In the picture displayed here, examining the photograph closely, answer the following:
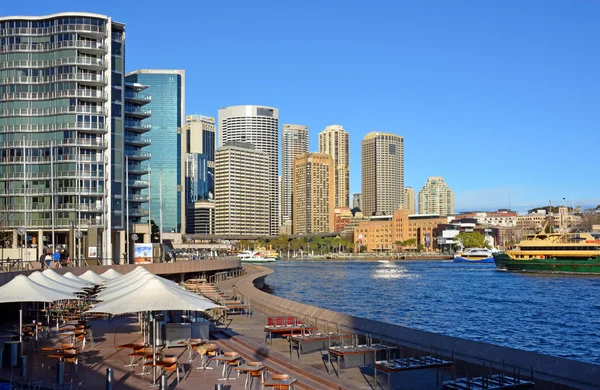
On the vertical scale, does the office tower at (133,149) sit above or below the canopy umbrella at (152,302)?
above

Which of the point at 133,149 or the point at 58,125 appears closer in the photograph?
the point at 58,125

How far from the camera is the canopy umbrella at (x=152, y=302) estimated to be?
1866 centimetres

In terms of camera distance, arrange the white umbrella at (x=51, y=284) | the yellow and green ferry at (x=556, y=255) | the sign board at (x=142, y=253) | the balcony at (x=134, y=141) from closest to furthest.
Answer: the white umbrella at (x=51, y=284) → the sign board at (x=142, y=253) → the balcony at (x=134, y=141) → the yellow and green ferry at (x=556, y=255)

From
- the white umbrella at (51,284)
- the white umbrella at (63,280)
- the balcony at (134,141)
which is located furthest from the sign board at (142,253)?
the white umbrella at (51,284)

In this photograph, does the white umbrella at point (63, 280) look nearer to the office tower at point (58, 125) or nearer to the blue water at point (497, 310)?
the blue water at point (497, 310)

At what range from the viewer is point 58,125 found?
91125 mm

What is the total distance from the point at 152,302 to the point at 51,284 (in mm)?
9149

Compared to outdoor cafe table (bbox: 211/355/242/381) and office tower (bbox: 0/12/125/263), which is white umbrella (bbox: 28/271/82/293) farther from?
office tower (bbox: 0/12/125/263)

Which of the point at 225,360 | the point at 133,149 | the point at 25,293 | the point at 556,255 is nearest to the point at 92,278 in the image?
the point at 25,293

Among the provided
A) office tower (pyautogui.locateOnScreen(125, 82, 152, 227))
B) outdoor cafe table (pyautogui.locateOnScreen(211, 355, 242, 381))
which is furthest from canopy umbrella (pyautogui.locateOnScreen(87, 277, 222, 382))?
office tower (pyautogui.locateOnScreen(125, 82, 152, 227))

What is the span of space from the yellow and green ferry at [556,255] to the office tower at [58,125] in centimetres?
7599

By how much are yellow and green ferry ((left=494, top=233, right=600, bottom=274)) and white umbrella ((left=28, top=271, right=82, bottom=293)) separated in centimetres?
10995

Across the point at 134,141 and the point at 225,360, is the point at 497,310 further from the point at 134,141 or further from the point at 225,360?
the point at 134,141

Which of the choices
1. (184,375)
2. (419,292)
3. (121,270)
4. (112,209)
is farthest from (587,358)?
(112,209)
